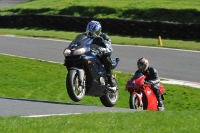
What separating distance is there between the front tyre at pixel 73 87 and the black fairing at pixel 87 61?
0.61 ft

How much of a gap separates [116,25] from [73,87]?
1874 cm

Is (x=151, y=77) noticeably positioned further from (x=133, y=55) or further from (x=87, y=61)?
(x=133, y=55)

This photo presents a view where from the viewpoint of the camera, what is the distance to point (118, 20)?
1154 inches

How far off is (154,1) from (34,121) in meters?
29.7

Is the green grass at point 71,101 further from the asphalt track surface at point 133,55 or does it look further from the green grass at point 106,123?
the asphalt track surface at point 133,55

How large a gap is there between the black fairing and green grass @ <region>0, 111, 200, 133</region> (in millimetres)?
2484

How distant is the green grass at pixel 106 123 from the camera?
7605 mm

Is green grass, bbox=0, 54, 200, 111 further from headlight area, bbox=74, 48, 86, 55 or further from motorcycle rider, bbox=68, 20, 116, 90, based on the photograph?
headlight area, bbox=74, 48, 86, 55

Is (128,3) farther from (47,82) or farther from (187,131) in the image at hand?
(187,131)

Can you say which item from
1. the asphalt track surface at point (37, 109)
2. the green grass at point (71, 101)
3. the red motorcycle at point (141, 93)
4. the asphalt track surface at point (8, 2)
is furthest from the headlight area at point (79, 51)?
the asphalt track surface at point (8, 2)

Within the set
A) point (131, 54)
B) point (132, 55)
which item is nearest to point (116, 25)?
point (131, 54)

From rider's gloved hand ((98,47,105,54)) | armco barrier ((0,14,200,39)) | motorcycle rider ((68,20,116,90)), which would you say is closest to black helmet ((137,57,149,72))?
motorcycle rider ((68,20,116,90))

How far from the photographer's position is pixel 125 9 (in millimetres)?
34719

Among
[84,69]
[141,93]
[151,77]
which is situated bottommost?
[141,93]
